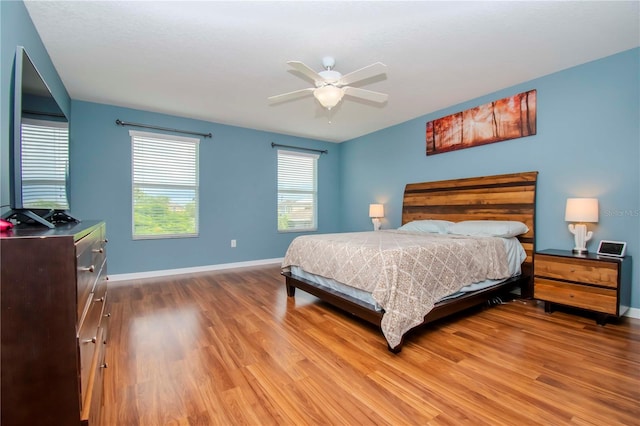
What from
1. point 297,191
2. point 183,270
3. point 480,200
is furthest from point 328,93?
point 183,270

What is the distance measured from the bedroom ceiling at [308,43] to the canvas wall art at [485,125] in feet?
0.82

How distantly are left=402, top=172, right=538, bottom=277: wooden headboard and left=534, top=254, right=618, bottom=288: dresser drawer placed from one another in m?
0.48

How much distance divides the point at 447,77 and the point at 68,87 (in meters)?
4.44

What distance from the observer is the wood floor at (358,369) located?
149 centimetres

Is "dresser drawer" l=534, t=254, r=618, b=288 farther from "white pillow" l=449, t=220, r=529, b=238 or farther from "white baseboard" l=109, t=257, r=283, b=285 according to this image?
"white baseboard" l=109, t=257, r=283, b=285

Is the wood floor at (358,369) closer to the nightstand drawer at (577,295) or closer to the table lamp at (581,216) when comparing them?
the nightstand drawer at (577,295)

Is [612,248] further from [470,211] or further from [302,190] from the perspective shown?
[302,190]

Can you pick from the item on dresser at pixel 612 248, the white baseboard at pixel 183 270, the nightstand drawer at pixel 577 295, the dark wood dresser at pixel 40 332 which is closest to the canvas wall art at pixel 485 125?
the item on dresser at pixel 612 248

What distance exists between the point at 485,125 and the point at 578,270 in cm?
203

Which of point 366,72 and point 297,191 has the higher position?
point 366,72

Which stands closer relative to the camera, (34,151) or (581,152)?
(34,151)

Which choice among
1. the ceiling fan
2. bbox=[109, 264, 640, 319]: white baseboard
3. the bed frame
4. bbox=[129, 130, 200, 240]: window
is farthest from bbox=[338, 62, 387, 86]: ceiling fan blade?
bbox=[109, 264, 640, 319]: white baseboard

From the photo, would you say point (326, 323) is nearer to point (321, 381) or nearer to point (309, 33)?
point (321, 381)

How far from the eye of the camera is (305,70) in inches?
91.5
